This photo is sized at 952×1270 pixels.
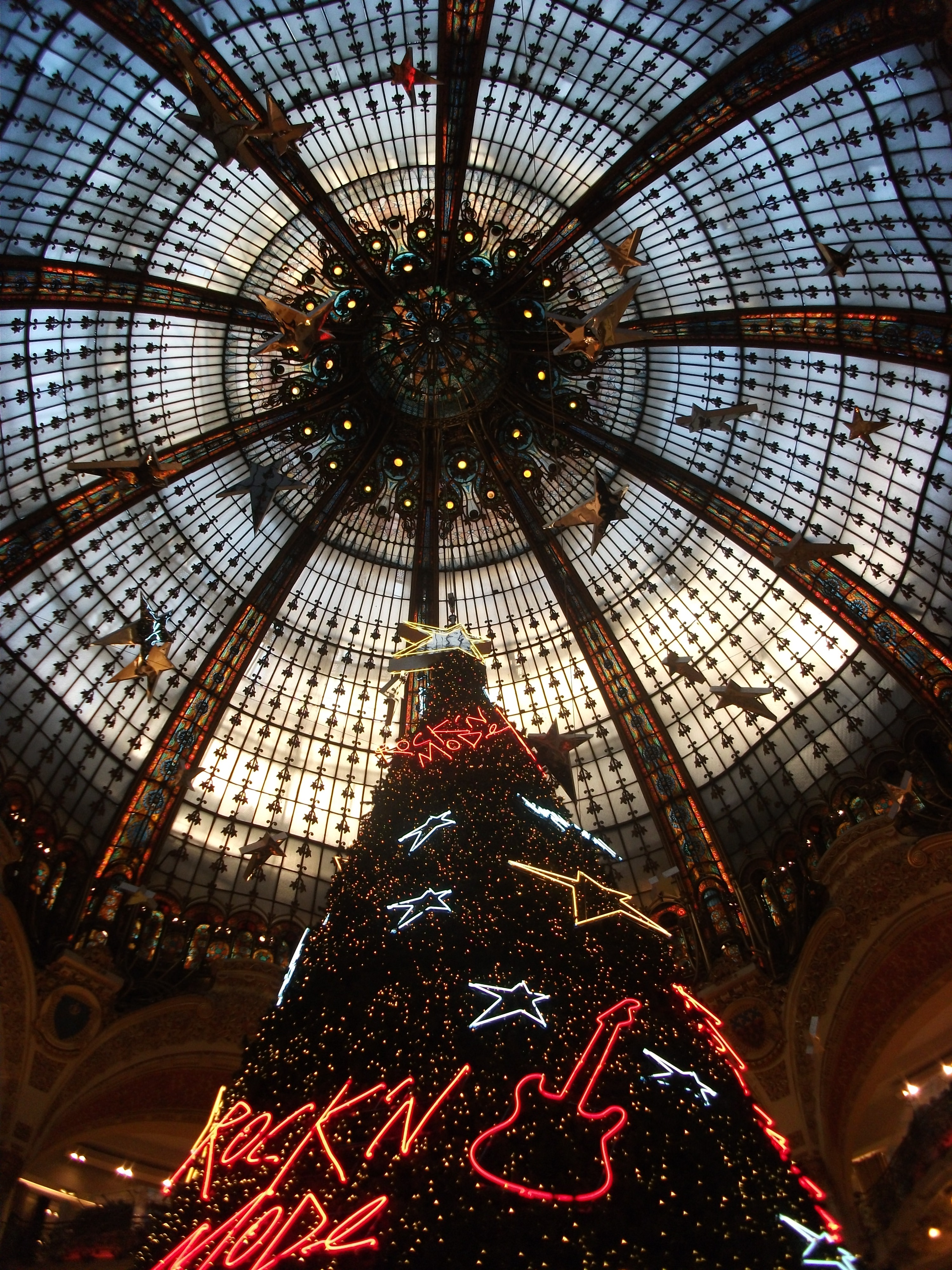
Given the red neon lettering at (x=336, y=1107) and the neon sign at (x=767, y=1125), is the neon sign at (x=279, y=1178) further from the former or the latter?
the neon sign at (x=767, y=1125)

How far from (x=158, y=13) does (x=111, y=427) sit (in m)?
7.59

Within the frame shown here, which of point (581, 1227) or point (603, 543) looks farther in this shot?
point (603, 543)

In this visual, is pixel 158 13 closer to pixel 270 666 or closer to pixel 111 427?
pixel 111 427

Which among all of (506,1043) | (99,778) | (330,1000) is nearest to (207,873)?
(99,778)

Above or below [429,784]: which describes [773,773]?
above

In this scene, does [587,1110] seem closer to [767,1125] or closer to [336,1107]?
[336,1107]

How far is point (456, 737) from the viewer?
10.8 m

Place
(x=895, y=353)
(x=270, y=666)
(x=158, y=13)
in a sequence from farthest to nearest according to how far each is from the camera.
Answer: (x=270, y=666) < (x=895, y=353) < (x=158, y=13)

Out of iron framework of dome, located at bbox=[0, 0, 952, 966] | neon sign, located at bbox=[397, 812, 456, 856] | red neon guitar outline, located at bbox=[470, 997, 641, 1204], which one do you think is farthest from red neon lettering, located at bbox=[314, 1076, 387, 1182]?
iron framework of dome, located at bbox=[0, 0, 952, 966]

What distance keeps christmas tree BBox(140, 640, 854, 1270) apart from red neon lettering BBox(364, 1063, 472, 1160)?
0.02 metres

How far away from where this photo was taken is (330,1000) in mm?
7469

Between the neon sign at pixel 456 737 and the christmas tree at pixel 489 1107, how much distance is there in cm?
181

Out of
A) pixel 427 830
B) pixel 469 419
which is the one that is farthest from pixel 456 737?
pixel 469 419

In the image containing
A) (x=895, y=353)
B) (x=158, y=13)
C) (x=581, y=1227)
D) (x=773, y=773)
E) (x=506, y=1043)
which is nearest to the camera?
(x=581, y=1227)
